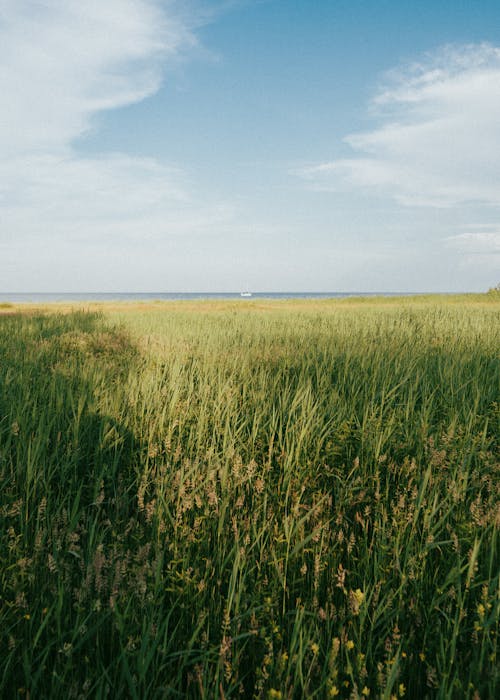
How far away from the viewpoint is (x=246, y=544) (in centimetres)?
191

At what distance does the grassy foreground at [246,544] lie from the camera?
140 cm

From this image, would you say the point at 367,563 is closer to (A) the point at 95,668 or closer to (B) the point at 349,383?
(A) the point at 95,668

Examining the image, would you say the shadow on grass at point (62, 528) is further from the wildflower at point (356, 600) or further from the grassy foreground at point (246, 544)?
the wildflower at point (356, 600)

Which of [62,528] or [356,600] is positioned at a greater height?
[356,600]

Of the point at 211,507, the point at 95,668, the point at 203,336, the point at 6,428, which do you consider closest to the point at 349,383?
the point at 211,507

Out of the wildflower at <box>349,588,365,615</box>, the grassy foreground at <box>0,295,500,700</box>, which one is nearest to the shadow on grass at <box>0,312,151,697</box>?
the grassy foreground at <box>0,295,500,700</box>

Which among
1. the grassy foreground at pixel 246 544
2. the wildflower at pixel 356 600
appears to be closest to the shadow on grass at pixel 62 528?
the grassy foreground at pixel 246 544

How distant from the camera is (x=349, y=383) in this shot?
4.32 meters

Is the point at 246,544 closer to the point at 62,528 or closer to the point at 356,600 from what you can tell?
the point at 356,600

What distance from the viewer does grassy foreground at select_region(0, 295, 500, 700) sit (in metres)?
1.40

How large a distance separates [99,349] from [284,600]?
5852 mm

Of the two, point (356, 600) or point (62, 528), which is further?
point (62, 528)

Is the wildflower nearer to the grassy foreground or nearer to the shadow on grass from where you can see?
the grassy foreground

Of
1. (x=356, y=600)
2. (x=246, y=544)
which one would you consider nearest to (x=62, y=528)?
(x=246, y=544)
